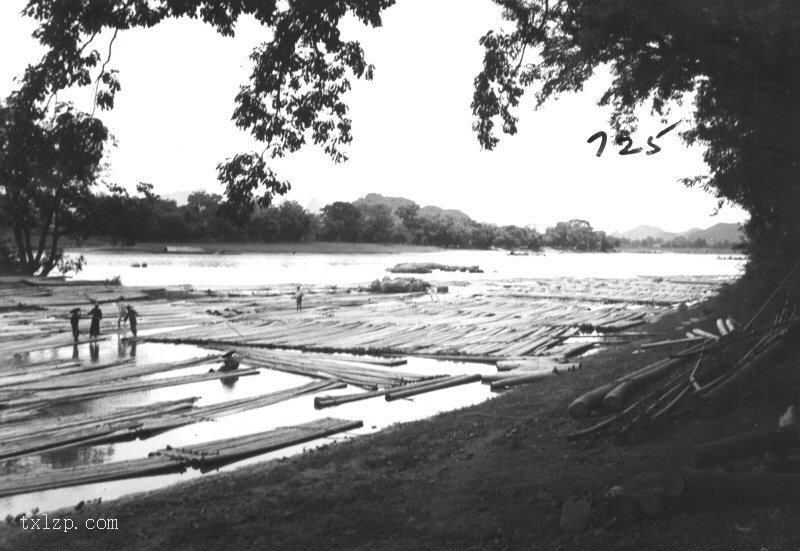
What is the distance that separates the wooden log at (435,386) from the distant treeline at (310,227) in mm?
35691

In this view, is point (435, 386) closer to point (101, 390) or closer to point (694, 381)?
point (101, 390)

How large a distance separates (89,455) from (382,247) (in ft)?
399

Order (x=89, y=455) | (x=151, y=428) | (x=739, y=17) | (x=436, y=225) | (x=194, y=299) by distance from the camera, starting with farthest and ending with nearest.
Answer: (x=436, y=225), (x=194, y=299), (x=151, y=428), (x=89, y=455), (x=739, y=17)

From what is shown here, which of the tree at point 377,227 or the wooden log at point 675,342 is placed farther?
the tree at point 377,227

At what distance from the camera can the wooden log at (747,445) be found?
19.5ft

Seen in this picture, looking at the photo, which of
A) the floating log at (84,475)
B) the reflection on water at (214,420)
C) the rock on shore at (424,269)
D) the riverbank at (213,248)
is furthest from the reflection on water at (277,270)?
the floating log at (84,475)

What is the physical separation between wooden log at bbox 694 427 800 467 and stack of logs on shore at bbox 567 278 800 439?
5.11ft

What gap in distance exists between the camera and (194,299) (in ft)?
123

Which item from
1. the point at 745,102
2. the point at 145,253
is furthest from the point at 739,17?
the point at 145,253

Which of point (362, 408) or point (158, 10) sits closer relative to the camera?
point (158, 10)

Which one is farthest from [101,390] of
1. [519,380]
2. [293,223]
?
[293,223]

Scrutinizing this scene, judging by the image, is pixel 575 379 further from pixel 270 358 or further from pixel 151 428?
pixel 270 358

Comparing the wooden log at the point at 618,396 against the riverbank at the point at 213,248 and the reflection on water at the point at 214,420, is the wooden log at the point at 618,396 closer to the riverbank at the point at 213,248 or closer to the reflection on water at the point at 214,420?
the reflection on water at the point at 214,420

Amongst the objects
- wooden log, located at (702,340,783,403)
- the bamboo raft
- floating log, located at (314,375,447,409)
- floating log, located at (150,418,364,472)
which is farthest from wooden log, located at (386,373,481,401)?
wooden log, located at (702,340,783,403)
